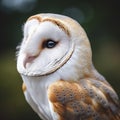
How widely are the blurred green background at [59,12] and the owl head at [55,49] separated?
246 cm

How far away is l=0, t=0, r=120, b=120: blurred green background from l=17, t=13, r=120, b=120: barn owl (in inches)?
96.6

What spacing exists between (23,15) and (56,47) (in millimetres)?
2923

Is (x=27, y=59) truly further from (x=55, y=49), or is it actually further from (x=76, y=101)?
(x=76, y=101)

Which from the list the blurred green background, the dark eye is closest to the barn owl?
the dark eye

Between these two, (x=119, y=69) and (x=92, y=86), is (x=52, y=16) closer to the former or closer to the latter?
(x=92, y=86)

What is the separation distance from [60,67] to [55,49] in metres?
0.07

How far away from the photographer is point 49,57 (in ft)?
7.47

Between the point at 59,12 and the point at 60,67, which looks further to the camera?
the point at 59,12

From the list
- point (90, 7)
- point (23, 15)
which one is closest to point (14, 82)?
point (23, 15)

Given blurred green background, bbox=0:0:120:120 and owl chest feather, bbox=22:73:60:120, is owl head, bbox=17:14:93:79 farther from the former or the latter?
blurred green background, bbox=0:0:120:120

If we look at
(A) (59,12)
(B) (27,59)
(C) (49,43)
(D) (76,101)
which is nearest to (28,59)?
→ (B) (27,59)

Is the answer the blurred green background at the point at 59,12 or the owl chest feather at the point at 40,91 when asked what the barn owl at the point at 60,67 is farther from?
the blurred green background at the point at 59,12

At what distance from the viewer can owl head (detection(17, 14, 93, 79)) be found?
89.5 inches

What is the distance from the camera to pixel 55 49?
2287 millimetres
